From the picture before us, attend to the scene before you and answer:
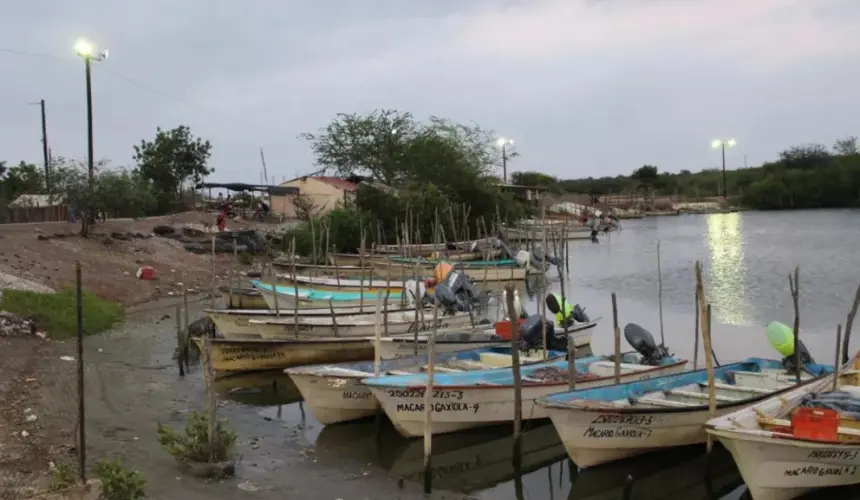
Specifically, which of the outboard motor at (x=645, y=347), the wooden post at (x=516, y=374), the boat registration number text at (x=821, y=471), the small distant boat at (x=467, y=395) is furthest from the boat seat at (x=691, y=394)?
the wooden post at (x=516, y=374)

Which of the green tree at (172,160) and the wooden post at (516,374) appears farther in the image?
the green tree at (172,160)

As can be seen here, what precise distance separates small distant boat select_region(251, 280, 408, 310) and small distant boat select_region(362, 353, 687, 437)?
8860 mm

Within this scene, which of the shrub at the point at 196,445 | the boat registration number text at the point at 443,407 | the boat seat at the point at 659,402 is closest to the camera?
the shrub at the point at 196,445

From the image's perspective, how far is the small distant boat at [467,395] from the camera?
12.0 m

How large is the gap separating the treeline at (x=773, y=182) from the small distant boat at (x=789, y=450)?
75.5m

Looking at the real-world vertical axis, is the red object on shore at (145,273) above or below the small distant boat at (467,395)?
above

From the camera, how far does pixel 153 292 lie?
26.8 m

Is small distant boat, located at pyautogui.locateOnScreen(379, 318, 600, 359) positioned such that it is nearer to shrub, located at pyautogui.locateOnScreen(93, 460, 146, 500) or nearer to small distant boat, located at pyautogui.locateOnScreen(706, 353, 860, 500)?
small distant boat, located at pyautogui.locateOnScreen(706, 353, 860, 500)

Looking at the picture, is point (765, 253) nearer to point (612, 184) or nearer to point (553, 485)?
point (553, 485)

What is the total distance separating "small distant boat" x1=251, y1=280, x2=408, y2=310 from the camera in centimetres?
2218

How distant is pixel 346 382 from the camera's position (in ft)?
42.3

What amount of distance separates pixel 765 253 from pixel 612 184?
67433 millimetres

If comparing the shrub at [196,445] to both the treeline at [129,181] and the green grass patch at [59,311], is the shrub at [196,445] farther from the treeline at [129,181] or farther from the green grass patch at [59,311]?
the treeline at [129,181]

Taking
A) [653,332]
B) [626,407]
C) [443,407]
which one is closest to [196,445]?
[443,407]
